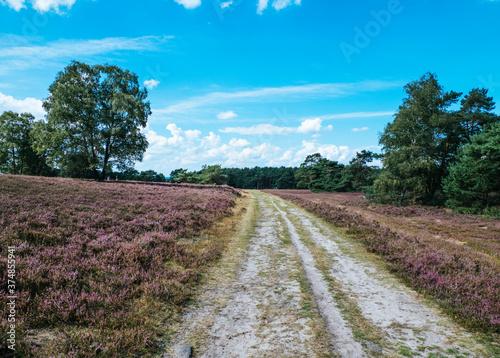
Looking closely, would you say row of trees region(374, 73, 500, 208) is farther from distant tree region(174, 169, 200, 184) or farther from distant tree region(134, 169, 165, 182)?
distant tree region(134, 169, 165, 182)

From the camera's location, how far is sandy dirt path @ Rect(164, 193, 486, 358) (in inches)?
156

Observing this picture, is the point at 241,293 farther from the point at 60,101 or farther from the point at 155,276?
the point at 60,101

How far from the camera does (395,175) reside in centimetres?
3161

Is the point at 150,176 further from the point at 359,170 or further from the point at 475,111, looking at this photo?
the point at 475,111

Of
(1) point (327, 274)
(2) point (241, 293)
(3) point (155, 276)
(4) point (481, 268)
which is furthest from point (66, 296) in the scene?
(4) point (481, 268)

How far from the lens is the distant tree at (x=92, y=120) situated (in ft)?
106

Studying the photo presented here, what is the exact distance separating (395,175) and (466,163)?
27.4 feet

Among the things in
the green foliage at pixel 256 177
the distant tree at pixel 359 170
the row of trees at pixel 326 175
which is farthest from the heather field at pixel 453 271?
the green foliage at pixel 256 177

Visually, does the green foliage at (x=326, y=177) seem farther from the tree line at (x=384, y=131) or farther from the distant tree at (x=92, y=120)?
the distant tree at (x=92, y=120)

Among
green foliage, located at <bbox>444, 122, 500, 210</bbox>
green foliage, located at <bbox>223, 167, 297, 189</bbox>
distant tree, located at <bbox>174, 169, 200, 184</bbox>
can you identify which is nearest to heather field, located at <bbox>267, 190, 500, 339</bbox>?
green foliage, located at <bbox>444, 122, 500, 210</bbox>

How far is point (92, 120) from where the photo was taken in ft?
111

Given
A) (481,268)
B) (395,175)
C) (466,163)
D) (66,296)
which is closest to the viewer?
(66,296)

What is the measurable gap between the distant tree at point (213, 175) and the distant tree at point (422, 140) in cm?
4792

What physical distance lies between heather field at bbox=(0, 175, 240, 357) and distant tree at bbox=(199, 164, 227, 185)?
193 feet
